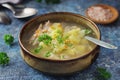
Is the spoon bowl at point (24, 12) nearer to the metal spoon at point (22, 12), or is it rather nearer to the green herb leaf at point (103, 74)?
the metal spoon at point (22, 12)

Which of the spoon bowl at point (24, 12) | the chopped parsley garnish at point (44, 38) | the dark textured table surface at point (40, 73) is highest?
the chopped parsley garnish at point (44, 38)

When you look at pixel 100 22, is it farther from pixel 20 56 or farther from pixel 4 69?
pixel 4 69

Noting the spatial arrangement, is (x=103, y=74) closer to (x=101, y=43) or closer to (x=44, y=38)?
(x=101, y=43)

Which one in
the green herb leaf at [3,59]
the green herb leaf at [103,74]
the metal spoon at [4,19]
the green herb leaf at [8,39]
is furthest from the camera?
the metal spoon at [4,19]

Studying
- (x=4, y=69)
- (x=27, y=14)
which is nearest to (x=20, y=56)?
(x=4, y=69)

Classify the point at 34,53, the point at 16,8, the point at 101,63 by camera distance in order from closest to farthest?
the point at 34,53 → the point at 101,63 → the point at 16,8

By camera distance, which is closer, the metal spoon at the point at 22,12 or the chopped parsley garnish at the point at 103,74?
the chopped parsley garnish at the point at 103,74

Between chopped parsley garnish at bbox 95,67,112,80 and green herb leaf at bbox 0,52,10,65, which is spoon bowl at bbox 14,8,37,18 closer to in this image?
green herb leaf at bbox 0,52,10,65

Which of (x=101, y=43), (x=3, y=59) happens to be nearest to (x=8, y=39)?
(x=3, y=59)

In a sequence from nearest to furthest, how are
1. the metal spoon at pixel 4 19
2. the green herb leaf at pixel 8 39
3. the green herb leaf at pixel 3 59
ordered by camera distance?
1. the green herb leaf at pixel 3 59
2. the green herb leaf at pixel 8 39
3. the metal spoon at pixel 4 19

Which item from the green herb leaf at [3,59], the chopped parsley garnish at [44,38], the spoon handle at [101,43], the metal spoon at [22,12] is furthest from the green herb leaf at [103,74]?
the metal spoon at [22,12]

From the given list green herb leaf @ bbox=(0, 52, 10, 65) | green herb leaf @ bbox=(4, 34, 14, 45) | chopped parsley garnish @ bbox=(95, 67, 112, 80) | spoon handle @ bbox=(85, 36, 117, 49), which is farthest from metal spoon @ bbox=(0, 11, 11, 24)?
chopped parsley garnish @ bbox=(95, 67, 112, 80)
